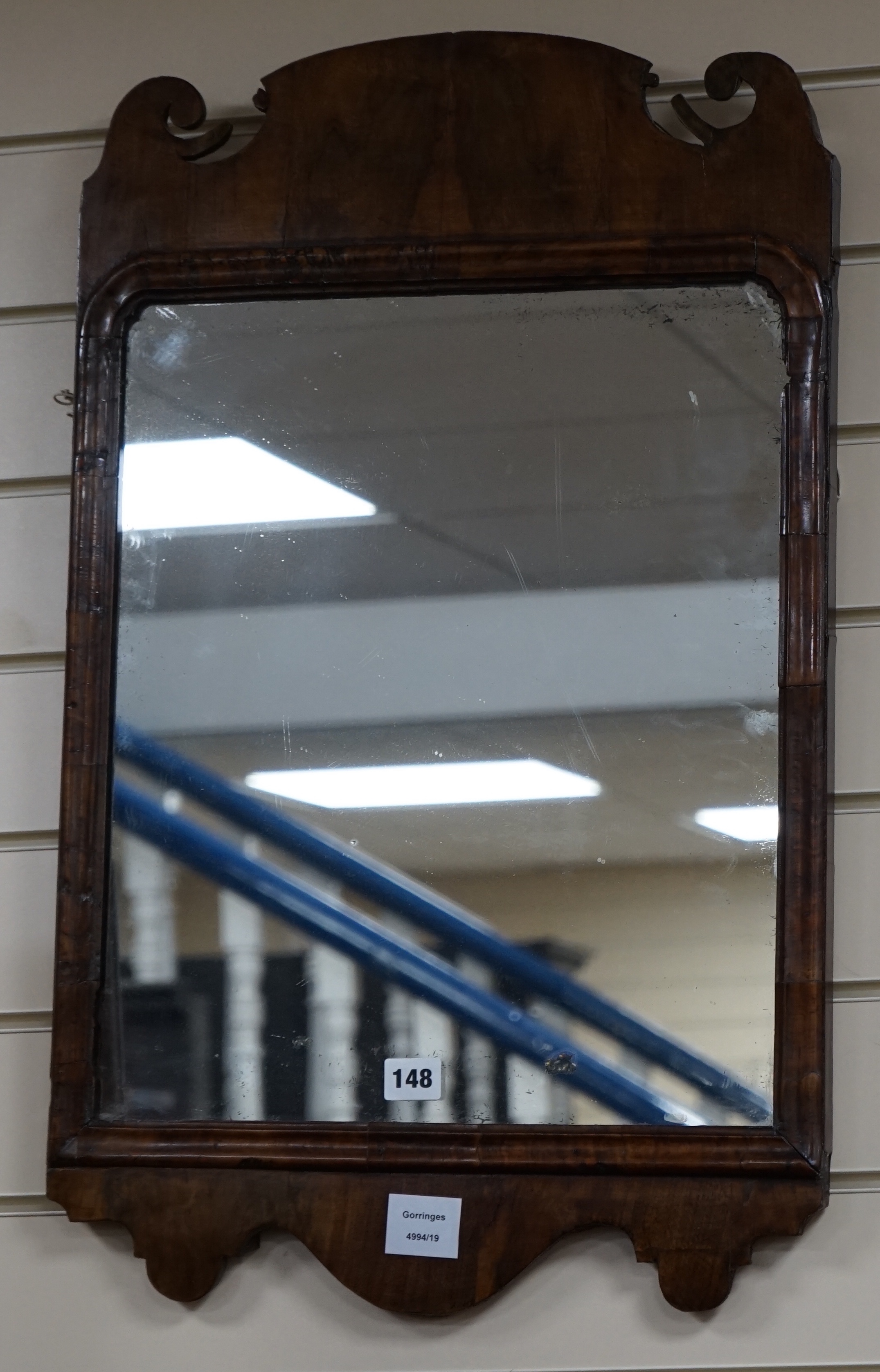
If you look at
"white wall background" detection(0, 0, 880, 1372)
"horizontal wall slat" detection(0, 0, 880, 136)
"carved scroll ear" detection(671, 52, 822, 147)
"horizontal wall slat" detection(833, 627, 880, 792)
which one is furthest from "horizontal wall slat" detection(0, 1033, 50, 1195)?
"carved scroll ear" detection(671, 52, 822, 147)

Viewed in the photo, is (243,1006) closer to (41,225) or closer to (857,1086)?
(857,1086)

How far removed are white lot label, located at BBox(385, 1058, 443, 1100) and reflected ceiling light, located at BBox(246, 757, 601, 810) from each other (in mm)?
228

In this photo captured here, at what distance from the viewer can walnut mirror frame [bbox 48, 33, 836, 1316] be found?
130cm

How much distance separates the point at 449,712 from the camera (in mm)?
1401

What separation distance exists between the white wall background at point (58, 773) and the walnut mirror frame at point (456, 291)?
5 centimetres

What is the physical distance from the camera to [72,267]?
1.54 metres

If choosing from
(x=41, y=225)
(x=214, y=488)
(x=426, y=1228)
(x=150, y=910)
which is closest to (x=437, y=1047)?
(x=426, y=1228)

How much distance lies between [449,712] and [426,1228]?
17.8 inches

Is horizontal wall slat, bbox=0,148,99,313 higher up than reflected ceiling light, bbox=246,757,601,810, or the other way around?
horizontal wall slat, bbox=0,148,99,313

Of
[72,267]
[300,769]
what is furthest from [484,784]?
[72,267]

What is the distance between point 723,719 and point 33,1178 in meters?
0.76

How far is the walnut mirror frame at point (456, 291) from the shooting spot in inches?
51.1

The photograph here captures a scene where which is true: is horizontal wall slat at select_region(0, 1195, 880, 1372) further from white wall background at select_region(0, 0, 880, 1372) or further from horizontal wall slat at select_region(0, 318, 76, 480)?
horizontal wall slat at select_region(0, 318, 76, 480)

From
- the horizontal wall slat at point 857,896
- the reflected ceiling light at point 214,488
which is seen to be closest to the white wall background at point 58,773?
the horizontal wall slat at point 857,896
